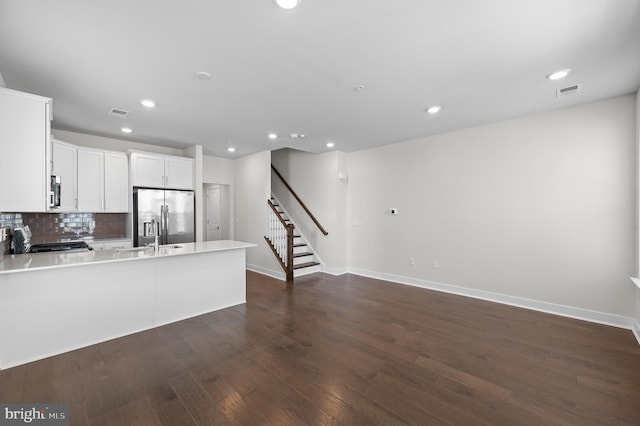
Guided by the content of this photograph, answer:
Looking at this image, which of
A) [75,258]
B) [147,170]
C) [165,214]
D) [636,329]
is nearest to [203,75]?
[75,258]

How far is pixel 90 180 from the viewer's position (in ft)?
14.7

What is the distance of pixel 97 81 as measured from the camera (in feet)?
9.05

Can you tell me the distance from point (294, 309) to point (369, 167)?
3.31 metres

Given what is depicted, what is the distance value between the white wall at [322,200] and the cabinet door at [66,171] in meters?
4.07

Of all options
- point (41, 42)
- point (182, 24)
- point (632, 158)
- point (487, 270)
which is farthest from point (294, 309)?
point (632, 158)

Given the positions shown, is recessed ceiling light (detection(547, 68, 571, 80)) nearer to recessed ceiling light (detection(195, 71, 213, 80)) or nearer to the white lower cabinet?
recessed ceiling light (detection(195, 71, 213, 80))

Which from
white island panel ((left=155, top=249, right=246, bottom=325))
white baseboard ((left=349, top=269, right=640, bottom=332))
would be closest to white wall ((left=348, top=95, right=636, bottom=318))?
white baseboard ((left=349, top=269, right=640, bottom=332))

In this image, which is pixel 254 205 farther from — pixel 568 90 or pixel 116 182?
pixel 568 90

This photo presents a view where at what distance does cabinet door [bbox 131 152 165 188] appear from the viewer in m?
4.88

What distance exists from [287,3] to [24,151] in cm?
287

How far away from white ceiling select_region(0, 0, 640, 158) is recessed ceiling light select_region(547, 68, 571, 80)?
6 cm

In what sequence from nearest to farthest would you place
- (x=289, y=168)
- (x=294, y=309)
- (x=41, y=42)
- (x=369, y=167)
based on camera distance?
(x=41, y=42), (x=294, y=309), (x=369, y=167), (x=289, y=168)

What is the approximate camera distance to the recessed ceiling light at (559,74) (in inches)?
102

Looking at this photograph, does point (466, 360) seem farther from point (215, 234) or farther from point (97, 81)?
point (215, 234)
